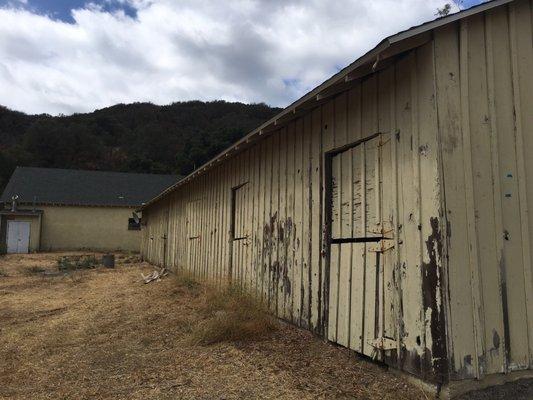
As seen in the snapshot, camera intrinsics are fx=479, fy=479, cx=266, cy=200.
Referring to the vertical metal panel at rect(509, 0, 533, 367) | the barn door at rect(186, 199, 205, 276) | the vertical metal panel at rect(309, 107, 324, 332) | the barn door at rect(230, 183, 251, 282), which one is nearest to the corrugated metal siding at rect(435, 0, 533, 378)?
the vertical metal panel at rect(509, 0, 533, 367)

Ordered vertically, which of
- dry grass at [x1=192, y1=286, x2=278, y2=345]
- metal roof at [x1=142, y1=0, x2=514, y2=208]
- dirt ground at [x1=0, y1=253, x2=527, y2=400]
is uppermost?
metal roof at [x1=142, y1=0, x2=514, y2=208]

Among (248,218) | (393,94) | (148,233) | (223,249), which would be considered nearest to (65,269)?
(148,233)

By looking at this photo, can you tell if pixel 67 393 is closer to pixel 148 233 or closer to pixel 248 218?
pixel 248 218

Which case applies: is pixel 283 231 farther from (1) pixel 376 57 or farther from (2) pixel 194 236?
(2) pixel 194 236

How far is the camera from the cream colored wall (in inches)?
1243

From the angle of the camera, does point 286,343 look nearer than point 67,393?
No

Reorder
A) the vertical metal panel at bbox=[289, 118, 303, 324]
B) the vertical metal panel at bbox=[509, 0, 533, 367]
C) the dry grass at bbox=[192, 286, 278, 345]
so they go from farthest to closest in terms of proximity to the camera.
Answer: the vertical metal panel at bbox=[289, 118, 303, 324] < the dry grass at bbox=[192, 286, 278, 345] < the vertical metal panel at bbox=[509, 0, 533, 367]

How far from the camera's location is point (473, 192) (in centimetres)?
423

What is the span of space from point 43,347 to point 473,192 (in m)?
5.90

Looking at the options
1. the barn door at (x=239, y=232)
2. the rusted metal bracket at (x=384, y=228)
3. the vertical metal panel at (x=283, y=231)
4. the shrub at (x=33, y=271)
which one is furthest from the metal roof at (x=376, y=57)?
the shrub at (x=33, y=271)

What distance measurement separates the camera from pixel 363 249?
5.11 m

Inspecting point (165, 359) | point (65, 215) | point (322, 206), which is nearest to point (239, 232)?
point (322, 206)

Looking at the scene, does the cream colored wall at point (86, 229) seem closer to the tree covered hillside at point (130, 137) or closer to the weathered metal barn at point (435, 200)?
the tree covered hillside at point (130, 137)

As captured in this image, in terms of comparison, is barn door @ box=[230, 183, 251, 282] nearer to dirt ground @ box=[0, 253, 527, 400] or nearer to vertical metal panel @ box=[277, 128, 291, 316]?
dirt ground @ box=[0, 253, 527, 400]
